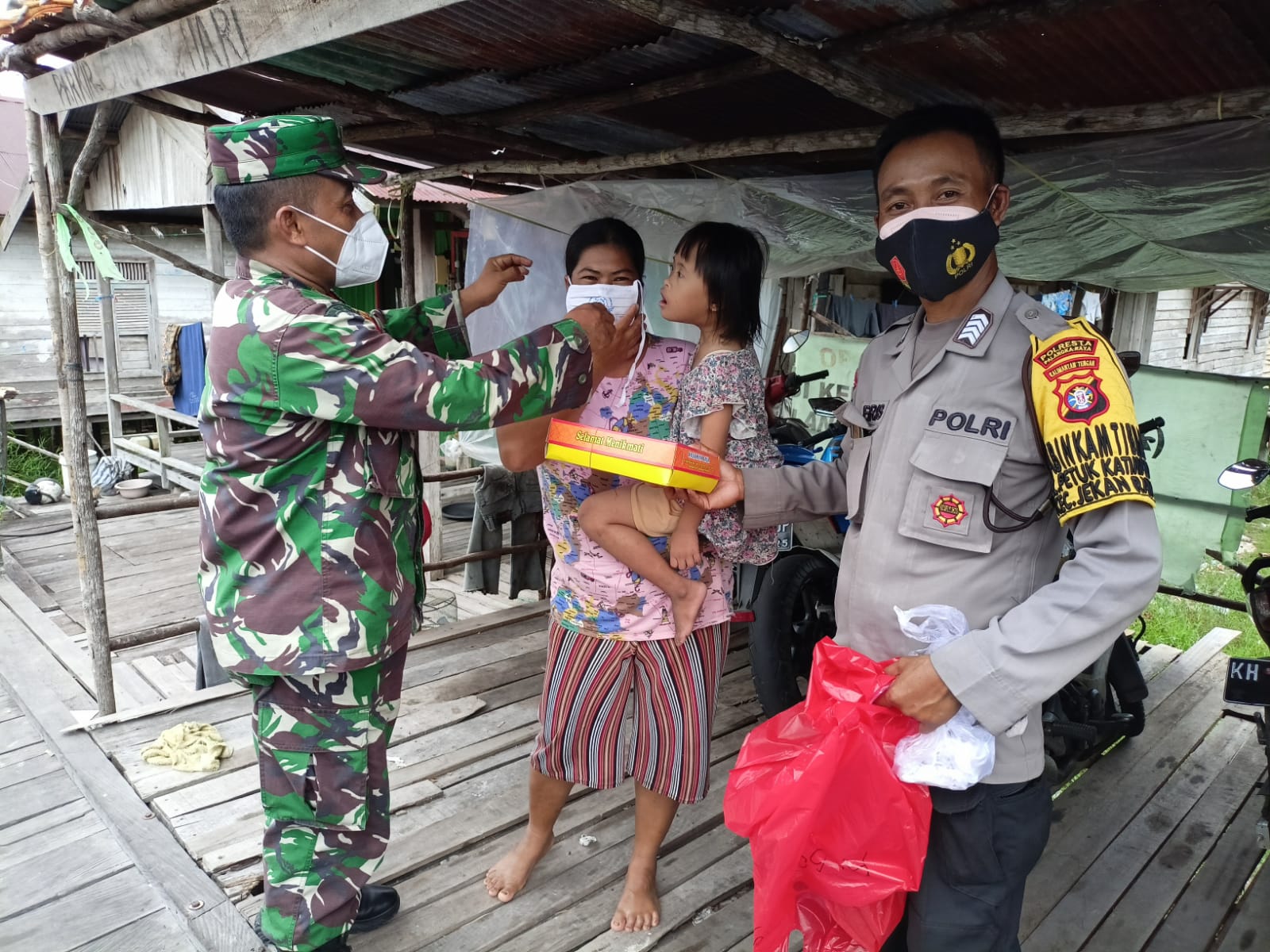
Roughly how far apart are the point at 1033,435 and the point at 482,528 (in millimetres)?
4024

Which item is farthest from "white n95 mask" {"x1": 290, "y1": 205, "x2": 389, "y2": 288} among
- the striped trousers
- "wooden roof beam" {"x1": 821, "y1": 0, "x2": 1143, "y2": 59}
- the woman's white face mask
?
"wooden roof beam" {"x1": 821, "y1": 0, "x2": 1143, "y2": 59}

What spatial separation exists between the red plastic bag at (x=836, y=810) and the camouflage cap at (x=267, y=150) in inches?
58.2

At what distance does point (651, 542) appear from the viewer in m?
2.04

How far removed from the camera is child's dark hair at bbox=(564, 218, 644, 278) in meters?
2.12

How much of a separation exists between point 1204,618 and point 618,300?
7.03 m

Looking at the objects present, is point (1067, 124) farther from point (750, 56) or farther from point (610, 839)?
point (610, 839)

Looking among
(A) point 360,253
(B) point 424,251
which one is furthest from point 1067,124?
(B) point 424,251

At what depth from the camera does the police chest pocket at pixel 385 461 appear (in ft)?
5.99

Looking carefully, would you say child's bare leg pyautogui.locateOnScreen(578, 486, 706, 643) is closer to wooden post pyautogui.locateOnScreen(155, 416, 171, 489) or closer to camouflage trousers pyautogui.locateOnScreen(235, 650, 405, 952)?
→ camouflage trousers pyautogui.locateOnScreen(235, 650, 405, 952)

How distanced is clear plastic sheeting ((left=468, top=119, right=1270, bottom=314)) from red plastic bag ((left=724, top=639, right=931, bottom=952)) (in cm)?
202

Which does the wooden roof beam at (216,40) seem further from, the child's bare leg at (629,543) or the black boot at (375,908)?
Result: the black boot at (375,908)

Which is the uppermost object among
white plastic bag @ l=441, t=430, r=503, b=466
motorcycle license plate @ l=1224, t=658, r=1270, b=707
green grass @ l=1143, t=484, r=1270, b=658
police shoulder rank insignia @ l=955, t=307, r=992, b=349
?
police shoulder rank insignia @ l=955, t=307, r=992, b=349

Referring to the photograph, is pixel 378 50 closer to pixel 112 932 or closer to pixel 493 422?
pixel 493 422

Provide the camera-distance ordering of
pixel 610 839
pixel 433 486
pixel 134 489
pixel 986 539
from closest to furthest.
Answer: pixel 986 539 → pixel 610 839 → pixel 433 486 → pixel 134 489
